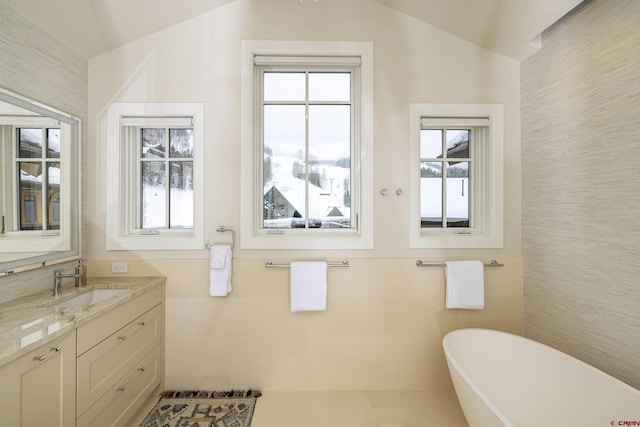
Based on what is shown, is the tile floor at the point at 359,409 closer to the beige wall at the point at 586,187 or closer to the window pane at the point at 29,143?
the beige wall at the point at 586,187

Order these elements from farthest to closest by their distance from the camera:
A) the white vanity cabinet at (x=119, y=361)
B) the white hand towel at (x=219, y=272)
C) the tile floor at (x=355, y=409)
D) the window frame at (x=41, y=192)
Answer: the white hand towel at (x=219, y=272)
the tile floor at (x=355, y=409)
the window frame at (x=41, y=192)
the white vanity cabinet at (x=119, y=361)

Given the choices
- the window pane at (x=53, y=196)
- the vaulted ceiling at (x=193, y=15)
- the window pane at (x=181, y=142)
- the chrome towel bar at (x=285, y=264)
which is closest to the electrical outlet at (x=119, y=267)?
the window pane at (x=53, y=196)

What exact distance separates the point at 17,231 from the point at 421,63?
2.75 m

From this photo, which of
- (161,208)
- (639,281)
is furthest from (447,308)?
(161,208)

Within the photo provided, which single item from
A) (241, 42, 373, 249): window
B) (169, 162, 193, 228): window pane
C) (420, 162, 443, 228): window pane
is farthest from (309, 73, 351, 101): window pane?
(169, 162, 193, 228): window pane

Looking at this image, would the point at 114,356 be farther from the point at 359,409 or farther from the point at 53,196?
the point at 359,409

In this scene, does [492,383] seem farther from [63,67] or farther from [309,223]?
[63,67]

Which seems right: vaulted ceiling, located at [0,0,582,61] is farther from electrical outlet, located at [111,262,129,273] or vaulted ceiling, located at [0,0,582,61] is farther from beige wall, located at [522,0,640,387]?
electrical outlet, located at [111,262,129,273]

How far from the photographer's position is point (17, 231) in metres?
1.43

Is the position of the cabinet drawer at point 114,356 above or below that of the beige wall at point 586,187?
below

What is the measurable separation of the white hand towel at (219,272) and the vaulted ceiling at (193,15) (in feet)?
5.36

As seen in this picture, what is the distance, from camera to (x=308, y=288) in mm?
1842

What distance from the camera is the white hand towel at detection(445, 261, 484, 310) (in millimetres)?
1863

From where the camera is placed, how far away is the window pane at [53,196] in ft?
5.30
